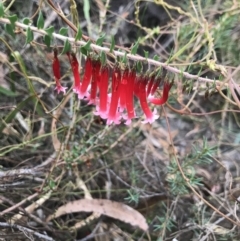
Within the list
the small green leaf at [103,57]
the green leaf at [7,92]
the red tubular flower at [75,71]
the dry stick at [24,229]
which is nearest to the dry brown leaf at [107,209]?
the dry stick at [24,229]

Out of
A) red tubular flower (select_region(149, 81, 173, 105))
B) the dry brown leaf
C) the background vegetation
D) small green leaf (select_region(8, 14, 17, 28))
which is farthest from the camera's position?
the dry brown leaf

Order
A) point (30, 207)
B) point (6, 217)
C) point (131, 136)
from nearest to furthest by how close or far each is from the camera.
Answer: point (6, 217) < point (30, 207) < point (131, 136)

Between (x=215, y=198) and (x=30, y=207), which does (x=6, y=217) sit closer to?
(x=30, y=207)

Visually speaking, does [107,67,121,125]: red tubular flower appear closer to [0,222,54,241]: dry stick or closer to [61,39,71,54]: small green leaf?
[61,39,71,54]: small green leaf

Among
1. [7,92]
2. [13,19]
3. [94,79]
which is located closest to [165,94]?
[94,79]

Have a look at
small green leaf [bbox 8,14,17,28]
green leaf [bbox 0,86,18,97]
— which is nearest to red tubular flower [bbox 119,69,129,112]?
small green leaf [bbox 8,14,17,28]


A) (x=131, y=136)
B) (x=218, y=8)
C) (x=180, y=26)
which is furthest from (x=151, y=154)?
(x=218, y=8)
